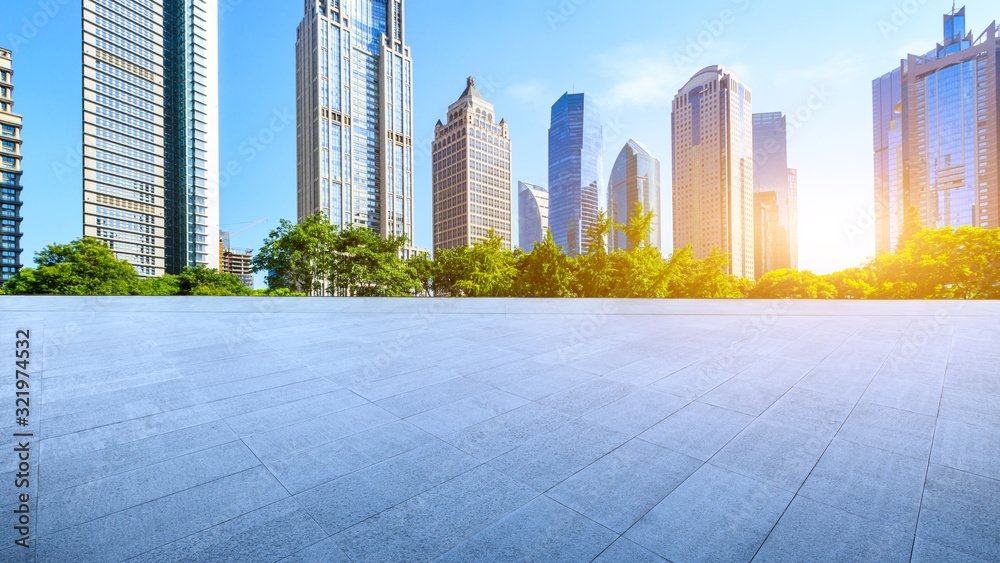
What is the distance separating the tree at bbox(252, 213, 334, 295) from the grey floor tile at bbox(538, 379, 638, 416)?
28609 millimetres

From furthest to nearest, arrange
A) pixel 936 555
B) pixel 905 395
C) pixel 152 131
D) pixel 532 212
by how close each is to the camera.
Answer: pixel 532 212, pixel 152 131, pixel 905 395, pixel 936 555

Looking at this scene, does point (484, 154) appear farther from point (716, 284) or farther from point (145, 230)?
point (716, 284)

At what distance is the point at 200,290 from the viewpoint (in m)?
36.1

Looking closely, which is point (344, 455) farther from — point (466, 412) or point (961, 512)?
point (961, 512)

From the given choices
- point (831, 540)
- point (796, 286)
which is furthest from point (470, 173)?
point (831, 540)

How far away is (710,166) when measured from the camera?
7694cm

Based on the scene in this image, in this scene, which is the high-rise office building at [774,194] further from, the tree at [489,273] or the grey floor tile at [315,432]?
the grey floor tile at [315,432]

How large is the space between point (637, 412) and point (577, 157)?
160 meters

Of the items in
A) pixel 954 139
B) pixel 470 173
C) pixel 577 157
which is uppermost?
pixel 577 157

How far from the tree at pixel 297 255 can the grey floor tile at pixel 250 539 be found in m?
29.6

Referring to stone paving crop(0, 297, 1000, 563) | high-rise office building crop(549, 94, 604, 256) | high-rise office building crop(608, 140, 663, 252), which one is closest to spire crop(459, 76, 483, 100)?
high-rise office building crop(549, 94, 604, 256)

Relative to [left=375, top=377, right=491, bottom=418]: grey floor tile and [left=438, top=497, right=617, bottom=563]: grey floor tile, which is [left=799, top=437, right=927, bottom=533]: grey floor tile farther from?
[left=375, top=377, right=491, bottom=418]: grey floor tile

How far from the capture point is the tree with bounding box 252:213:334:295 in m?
29.3

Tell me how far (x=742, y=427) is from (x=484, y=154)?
126016 millimetres
